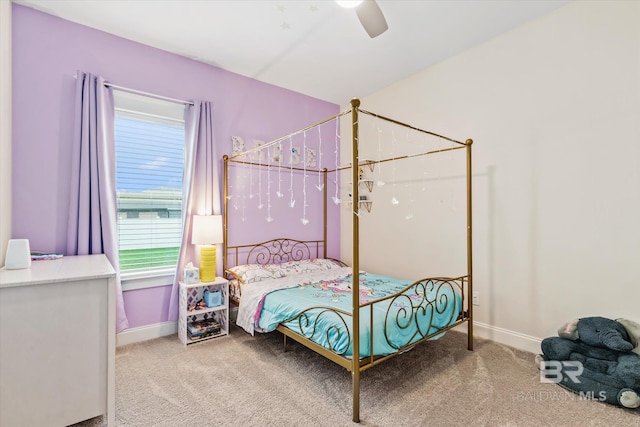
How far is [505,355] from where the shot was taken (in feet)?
8.64

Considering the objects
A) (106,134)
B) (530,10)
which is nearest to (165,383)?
(106,134)

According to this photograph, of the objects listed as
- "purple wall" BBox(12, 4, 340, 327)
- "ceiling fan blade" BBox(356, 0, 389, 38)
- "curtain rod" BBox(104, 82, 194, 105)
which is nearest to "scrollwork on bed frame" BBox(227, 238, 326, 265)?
"purple wall" BBox(12, 4, 340, 327)

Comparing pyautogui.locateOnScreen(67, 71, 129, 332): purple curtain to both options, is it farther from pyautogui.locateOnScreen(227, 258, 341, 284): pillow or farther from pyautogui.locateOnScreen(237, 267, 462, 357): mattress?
pyautogui.locateOnScreen(237, 267, 462, 357): mattress

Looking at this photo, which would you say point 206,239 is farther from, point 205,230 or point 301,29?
point 301,29

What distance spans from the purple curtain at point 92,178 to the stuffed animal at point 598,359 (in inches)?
140

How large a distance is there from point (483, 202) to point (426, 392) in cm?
189

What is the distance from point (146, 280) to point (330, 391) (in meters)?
2.05

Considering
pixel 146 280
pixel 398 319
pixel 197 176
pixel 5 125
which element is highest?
pixel 5 125

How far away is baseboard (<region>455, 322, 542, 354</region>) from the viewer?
2.70 meters

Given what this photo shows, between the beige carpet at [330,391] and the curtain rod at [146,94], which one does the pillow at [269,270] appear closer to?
the beige carpet at [330,391]

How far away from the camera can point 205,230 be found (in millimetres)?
3018

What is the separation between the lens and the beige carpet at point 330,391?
182 centimetres

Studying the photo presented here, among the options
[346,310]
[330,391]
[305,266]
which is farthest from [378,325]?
[305,266]

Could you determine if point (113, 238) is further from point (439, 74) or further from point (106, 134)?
point (439, 74)
